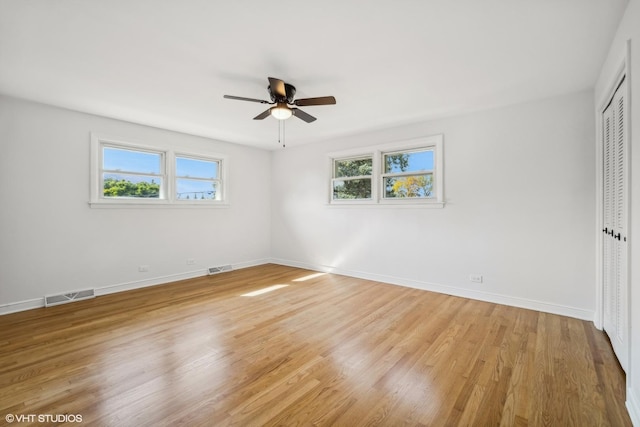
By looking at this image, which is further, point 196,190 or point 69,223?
point 196,190

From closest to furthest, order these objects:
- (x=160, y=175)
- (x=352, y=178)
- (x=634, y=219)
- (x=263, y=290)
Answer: (x=634, y=219), (x=263, y=290), (x=160, y=175), (x=352, y=178)

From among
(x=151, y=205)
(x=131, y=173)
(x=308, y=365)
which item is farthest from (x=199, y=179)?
(x=308, y=365)

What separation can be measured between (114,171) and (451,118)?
5.12 meters

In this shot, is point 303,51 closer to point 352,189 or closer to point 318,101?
point 318,101

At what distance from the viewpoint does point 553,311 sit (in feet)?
10.8

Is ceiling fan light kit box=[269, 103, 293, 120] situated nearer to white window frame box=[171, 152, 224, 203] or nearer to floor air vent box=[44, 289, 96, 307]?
white window frame box=[171, 152, 224, 203]

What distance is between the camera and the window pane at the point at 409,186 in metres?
4.36

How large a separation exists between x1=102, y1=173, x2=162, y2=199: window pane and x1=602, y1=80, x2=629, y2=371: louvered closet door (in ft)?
18.6

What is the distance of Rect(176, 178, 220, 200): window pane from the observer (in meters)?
5.02

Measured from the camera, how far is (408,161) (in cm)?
459

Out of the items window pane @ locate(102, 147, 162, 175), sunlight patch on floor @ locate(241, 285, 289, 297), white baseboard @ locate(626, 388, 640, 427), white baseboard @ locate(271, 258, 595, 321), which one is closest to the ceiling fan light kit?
sunlight patch on floor @ locate(241, 285, 289, 297)

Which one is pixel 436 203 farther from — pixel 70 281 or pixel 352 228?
pixel 70 281

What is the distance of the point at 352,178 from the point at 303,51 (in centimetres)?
300

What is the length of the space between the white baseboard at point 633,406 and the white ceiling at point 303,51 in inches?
97.4
